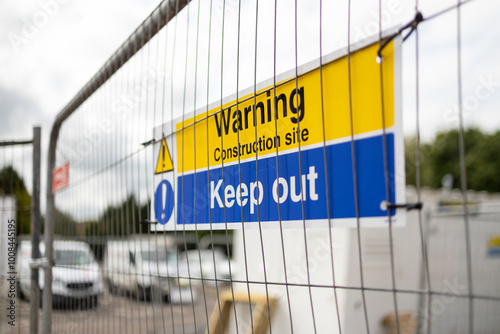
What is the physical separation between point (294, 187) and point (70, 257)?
2797mm

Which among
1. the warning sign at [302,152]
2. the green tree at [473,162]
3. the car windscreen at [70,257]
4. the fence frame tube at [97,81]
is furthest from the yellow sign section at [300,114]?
the green tree at [473,162]

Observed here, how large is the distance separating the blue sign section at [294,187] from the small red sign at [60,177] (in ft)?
6.86

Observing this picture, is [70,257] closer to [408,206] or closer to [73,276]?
[73,276]

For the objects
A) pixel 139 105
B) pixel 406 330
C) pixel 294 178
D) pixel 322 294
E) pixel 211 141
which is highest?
pixel 139 105

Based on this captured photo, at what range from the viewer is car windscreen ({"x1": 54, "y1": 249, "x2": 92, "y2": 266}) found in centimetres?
340

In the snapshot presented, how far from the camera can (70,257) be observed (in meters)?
3.67

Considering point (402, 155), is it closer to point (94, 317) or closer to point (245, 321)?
point (94, 317)

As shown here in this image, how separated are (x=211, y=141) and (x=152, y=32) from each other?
775 millimetres

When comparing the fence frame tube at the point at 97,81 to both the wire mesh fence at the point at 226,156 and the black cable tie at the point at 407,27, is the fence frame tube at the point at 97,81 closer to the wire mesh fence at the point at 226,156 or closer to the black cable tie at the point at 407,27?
the wire mesh fence at the point at 226,156

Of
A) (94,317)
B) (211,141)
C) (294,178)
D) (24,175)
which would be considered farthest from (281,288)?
(294,178)

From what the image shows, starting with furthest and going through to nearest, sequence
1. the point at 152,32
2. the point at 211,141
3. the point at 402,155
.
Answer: the point at 152,32, the point at 211,141, the point at 402,155

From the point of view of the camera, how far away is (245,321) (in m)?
4.79

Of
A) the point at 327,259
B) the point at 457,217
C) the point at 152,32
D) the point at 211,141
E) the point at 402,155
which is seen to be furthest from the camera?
the point at 457,217

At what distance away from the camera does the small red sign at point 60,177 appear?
3.68 metres
